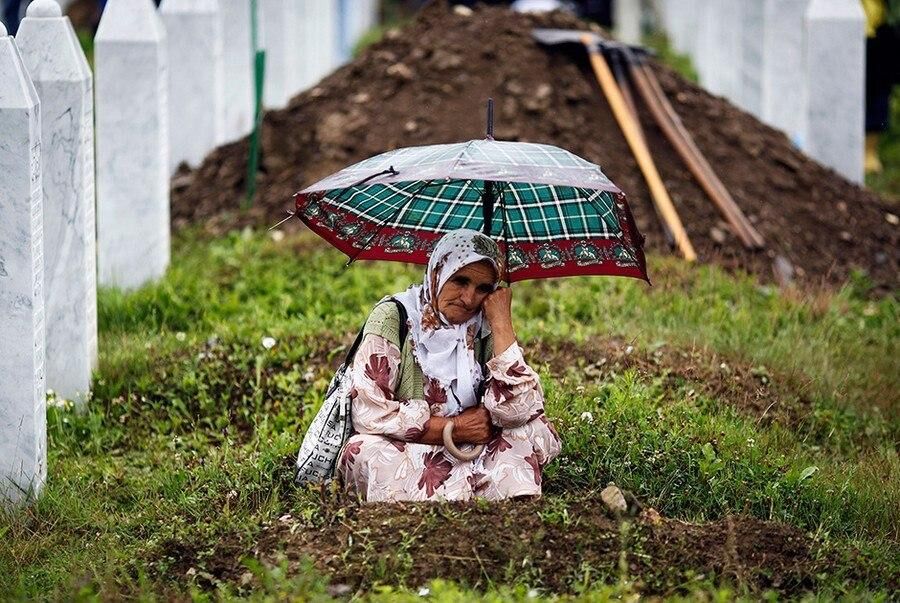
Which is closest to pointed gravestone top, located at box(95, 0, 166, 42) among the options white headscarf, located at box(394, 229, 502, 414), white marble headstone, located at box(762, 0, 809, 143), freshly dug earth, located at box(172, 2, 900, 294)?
freshly dug earth, located at box(172, 2, 900, 294)

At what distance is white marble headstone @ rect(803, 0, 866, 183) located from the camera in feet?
37.2

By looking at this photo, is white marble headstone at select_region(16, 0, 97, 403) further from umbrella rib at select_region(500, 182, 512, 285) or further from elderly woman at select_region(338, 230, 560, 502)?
umbrella rib at select_region(500, 182, 512, 285)

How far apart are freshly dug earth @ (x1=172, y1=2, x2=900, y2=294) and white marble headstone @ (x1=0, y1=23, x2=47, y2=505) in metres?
4.55

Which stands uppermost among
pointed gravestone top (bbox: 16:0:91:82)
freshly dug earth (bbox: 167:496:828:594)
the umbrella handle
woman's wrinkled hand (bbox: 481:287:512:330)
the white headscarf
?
pointed gravestone top (bbox: 16:0:91:82)

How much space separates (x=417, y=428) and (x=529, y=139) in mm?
5262

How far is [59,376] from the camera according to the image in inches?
274

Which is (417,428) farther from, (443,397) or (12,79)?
(12,79)

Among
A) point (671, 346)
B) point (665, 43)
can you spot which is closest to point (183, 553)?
point (671, 346)

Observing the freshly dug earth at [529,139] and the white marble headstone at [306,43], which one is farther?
the white marble headstone at [306,43]

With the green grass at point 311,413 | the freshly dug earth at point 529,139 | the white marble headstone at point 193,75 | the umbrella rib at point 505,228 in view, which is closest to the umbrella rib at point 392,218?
the umbrella rib at point 505,228

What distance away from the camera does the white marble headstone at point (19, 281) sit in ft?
18.3

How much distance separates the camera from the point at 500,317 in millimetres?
5371

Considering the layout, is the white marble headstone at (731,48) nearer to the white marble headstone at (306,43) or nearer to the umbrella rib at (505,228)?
the white marble headstone at (306,43)

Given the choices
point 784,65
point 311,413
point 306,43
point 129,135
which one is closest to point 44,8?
point 129,135
